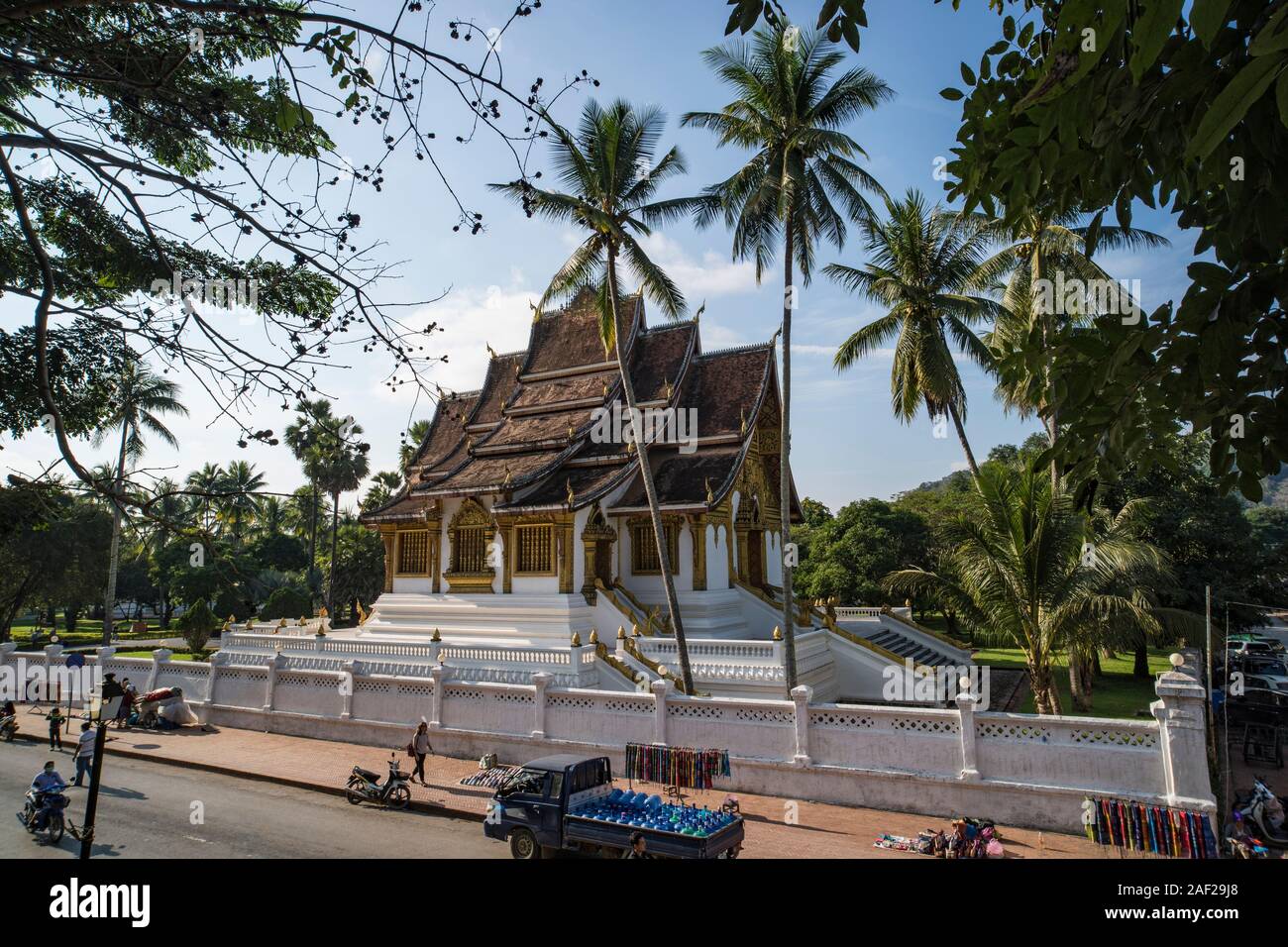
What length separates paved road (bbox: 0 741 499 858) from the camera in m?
9.45

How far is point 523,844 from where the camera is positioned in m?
8.89

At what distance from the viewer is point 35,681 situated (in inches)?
810

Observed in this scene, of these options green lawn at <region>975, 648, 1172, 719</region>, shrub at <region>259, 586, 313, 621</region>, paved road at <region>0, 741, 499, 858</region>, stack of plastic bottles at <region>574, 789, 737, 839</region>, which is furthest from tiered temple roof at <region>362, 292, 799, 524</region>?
shrub at <region>259, 586, 313, 621</region>

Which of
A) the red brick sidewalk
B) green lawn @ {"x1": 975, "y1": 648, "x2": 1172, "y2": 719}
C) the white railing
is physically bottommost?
green lawn @ {"x1": 975, "y1": 648, "x2": 1172, "y2": 719}

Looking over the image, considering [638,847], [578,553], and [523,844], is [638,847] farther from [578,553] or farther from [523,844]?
[578,553]

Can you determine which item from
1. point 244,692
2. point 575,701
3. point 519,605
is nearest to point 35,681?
point 244,692

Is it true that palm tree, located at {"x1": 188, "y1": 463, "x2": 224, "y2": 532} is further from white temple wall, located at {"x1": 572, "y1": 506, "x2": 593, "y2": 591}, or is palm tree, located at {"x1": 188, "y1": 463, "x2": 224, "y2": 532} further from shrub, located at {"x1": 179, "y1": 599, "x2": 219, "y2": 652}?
white temple wall, located at {"x1": 572, "y1": 506, "x2": 593, "y2": 591}

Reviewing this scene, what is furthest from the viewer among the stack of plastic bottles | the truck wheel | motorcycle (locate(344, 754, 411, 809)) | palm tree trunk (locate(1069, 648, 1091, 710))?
palm tree trunk (locate(1069, 648, 1091, 710))

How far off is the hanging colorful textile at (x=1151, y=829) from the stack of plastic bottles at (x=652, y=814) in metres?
5.07

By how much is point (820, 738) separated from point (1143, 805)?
4185 mm

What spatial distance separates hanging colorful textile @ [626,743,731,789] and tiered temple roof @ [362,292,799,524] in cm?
910
